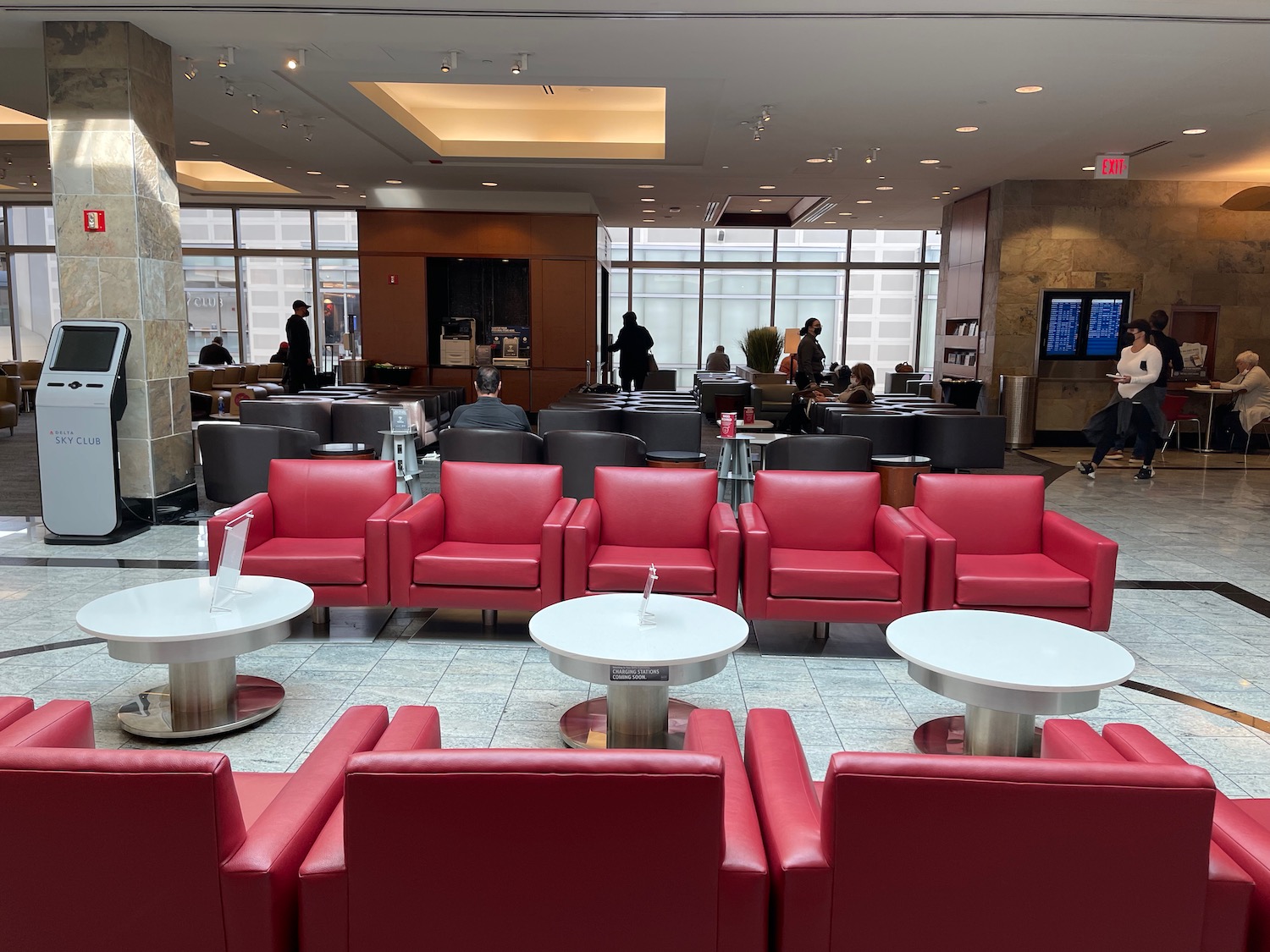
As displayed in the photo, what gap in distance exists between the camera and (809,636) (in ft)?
16.5

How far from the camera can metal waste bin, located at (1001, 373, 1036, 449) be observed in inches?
500

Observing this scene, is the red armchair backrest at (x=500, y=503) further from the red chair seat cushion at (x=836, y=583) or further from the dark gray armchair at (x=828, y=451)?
the dark gray armchair at (x=828, y=451)

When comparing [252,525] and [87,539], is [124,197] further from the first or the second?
[252,525]

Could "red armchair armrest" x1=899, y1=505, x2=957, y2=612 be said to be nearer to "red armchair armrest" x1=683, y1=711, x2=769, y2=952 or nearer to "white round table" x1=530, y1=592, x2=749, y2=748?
"white round table" x1=530, y1=592, x2=749, y2=748

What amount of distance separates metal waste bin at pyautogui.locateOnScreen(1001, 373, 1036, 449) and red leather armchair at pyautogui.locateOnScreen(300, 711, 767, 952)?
12.0 meters

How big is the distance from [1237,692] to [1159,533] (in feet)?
11.9

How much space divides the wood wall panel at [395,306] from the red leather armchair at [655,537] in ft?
34.1

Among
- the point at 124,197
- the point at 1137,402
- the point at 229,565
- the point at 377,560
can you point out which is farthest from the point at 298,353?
the point at 1137,402

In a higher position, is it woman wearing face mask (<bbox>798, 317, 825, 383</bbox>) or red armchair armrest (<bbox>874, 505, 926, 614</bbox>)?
woman wearing face mask (<bbox>798, 317, 825, 383</bbox>)

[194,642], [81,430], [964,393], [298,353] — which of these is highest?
[298,353]

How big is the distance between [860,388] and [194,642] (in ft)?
24.7

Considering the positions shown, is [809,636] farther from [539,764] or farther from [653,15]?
[653,15]

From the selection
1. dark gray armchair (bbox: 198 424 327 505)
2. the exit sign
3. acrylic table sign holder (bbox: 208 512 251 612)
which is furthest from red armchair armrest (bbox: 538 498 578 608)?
the exit sign

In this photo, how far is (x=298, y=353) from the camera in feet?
40.1
